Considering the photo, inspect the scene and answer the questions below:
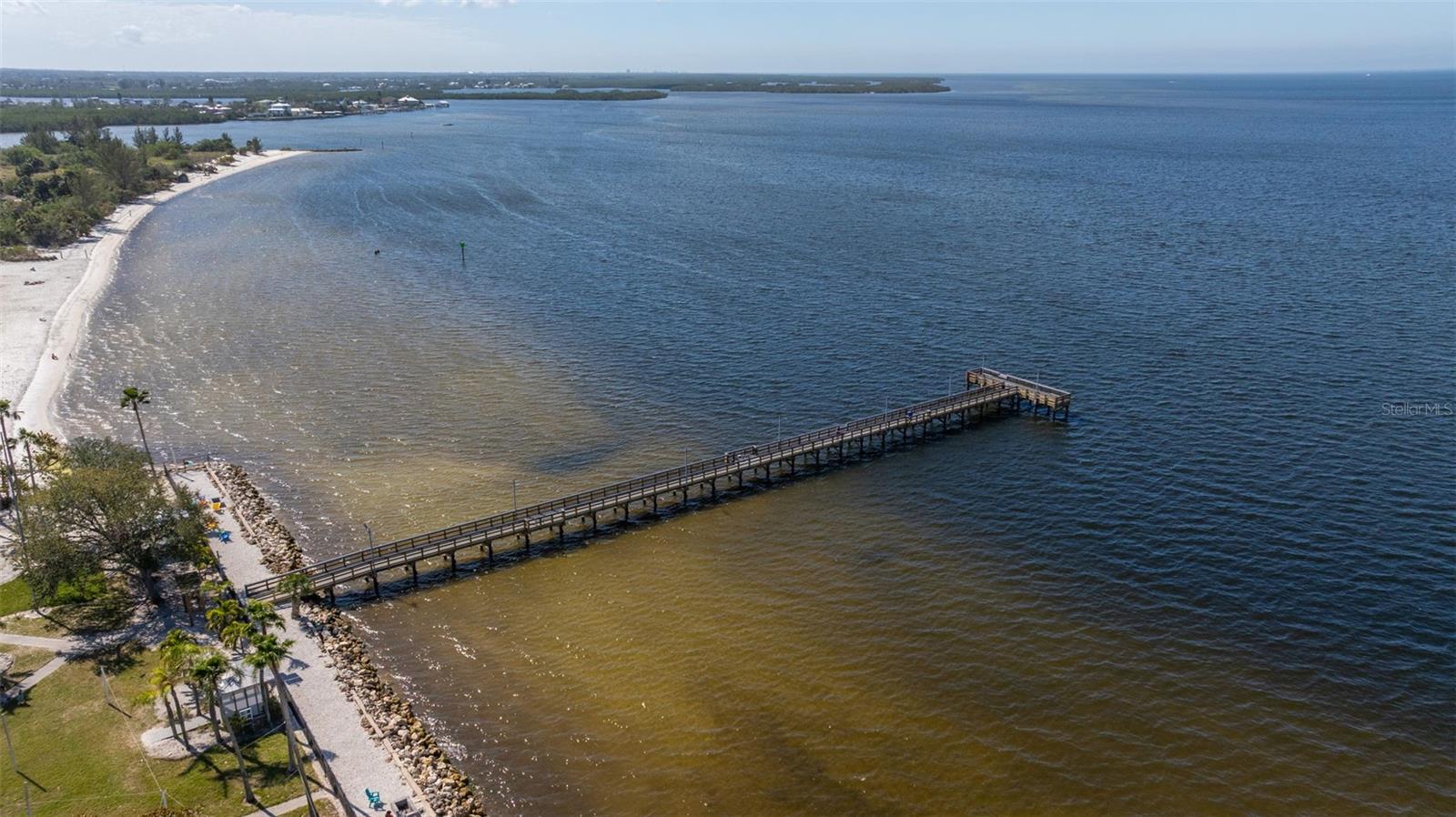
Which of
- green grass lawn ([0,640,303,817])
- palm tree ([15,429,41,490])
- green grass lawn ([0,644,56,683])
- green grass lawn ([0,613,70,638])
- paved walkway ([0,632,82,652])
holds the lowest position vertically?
green grass lawn ([0,640,303,817])

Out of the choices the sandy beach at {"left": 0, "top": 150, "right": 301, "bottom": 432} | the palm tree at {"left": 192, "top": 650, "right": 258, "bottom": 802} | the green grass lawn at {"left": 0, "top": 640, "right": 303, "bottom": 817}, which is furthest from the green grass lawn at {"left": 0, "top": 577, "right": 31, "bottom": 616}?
the sandy beach at {"left": 0, "top": 150, "right": 301, "bottom": 432}

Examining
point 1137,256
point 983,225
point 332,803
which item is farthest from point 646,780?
point 983,225

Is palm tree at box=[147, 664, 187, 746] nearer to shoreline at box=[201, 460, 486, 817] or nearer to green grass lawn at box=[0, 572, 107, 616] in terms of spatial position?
shoreline at box=[201, 460, 486, 817]

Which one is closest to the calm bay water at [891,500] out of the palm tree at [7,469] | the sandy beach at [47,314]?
the sandy beach at [47,314]

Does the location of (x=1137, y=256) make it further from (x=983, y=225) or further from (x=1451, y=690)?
(x=1451, y=690)

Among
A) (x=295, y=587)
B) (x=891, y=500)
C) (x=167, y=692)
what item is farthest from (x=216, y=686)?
(x=891, y=500)

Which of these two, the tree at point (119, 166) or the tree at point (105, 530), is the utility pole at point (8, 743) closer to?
the tree at point (105, 530)
